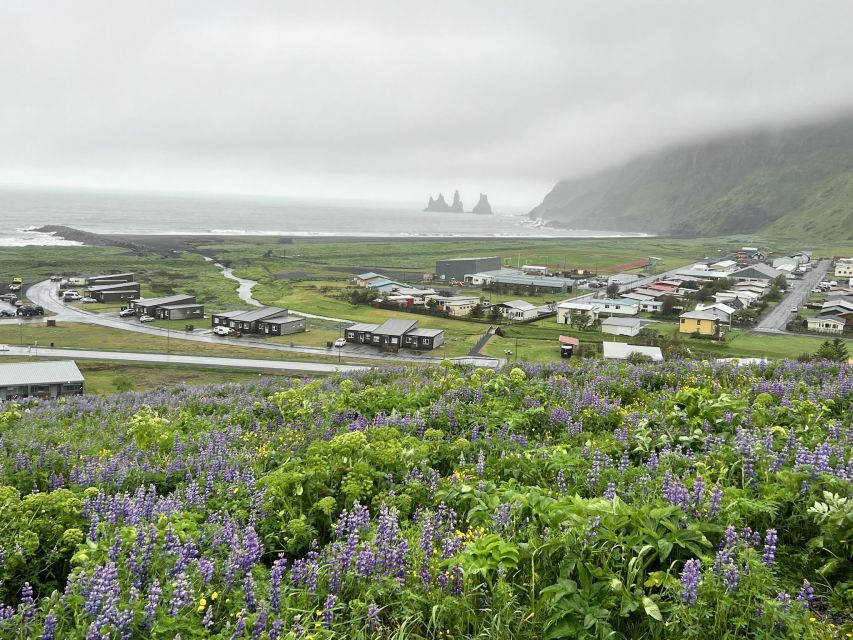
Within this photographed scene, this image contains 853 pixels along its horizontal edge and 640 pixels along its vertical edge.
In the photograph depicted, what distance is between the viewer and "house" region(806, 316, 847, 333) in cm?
6644

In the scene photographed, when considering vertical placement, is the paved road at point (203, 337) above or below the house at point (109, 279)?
below

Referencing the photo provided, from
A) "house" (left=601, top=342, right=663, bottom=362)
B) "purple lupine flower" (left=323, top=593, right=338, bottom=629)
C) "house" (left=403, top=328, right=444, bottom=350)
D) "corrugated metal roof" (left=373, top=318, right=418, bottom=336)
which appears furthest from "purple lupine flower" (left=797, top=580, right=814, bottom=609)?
"house" (left=403, top=328, right=444, bottom=350)

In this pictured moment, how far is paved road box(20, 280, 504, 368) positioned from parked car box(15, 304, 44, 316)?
1.81 meters

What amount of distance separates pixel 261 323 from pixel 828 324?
6472 cm

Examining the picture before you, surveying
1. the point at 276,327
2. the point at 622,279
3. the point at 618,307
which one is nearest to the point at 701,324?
the point at 618,307

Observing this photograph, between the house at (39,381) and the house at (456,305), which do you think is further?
the house at (456,305)

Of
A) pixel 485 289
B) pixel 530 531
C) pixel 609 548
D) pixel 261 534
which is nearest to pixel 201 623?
pixel 261 534

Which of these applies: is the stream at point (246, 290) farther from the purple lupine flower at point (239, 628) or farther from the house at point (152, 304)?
the purple lupine flower at point (239, 628)

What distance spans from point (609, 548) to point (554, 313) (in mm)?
75798

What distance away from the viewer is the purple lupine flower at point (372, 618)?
4.17 metres

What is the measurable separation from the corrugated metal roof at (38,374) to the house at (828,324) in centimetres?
7400

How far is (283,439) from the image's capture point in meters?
8.81

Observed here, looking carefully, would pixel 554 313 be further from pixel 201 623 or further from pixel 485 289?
pixel 201 623

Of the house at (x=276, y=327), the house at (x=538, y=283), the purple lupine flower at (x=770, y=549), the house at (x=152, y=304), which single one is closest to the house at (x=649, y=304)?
the house at (x=538, y=283)
